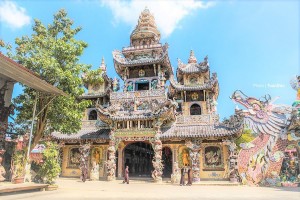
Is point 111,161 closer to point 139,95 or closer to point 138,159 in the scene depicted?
point 139,95

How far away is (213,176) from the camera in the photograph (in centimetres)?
1777

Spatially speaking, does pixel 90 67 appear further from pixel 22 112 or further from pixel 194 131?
pixel 194 131

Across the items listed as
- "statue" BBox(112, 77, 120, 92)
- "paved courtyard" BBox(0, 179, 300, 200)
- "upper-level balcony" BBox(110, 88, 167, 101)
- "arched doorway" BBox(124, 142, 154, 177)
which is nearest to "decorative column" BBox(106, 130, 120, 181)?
"arched doorway" BBox(124, 142, 154, 177)

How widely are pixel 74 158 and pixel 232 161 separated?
542 inches

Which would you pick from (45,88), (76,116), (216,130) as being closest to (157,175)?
(216,130)

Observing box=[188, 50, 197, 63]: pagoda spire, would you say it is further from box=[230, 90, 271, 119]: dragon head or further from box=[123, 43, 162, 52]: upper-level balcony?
box=[230, 90, 271, 119]: dragon head

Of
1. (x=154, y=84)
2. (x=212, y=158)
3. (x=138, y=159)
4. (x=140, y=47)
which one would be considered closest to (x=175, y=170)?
(x=212, y=158)

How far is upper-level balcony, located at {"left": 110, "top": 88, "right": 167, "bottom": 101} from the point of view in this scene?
2188 cm

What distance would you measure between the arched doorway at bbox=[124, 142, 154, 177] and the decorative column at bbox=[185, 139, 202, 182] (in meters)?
6.80

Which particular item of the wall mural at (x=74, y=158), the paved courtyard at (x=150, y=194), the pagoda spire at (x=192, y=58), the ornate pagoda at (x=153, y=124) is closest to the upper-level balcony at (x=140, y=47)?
the ornate pagoda at (x=153, y=124)

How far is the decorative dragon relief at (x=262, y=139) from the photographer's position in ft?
52.0

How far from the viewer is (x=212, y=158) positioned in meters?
18.1

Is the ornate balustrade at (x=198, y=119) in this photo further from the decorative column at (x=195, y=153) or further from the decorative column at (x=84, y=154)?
the decorative column at (x=84, y=154)

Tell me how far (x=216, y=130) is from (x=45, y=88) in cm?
1276
